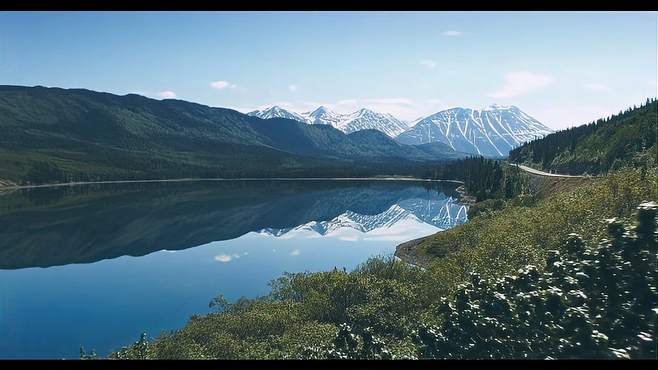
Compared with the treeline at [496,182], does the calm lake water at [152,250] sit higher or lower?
lower

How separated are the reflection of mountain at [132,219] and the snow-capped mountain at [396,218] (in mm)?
2319

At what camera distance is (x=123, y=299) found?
6744 centimetres

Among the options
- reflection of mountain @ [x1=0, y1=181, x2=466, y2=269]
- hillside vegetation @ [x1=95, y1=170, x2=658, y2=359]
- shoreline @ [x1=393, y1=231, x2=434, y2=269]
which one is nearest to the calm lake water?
reflection of mountain @ [x1=0, y1=181, x2=466, y2=269]

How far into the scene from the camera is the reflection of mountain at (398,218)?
436ft

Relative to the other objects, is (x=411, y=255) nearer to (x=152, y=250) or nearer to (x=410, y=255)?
(x=410, y=255)

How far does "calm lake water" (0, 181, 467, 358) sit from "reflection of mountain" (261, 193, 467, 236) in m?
0.43

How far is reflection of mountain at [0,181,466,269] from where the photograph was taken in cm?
10406

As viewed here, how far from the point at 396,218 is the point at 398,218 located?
0.66 meters

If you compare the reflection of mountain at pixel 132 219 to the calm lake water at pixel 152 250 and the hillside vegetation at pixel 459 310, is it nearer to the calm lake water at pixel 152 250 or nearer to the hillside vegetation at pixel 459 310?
the calm lake water at pixel 152 250

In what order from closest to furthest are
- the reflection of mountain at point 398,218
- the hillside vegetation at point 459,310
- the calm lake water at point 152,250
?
the hillside vegetation at point 459,310 < the calm lake water at point 152,250 < the reflection of mountain at point 398,218

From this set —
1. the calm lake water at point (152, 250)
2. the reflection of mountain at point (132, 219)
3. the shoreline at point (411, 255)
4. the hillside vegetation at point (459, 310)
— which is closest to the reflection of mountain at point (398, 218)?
the calm lake water at point (152, 250)

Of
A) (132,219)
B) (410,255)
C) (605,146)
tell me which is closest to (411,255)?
(410,255)

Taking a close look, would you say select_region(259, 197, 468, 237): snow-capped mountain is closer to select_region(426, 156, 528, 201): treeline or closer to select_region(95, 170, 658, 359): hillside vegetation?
select_region(426, 156, 528, 201): treeline
